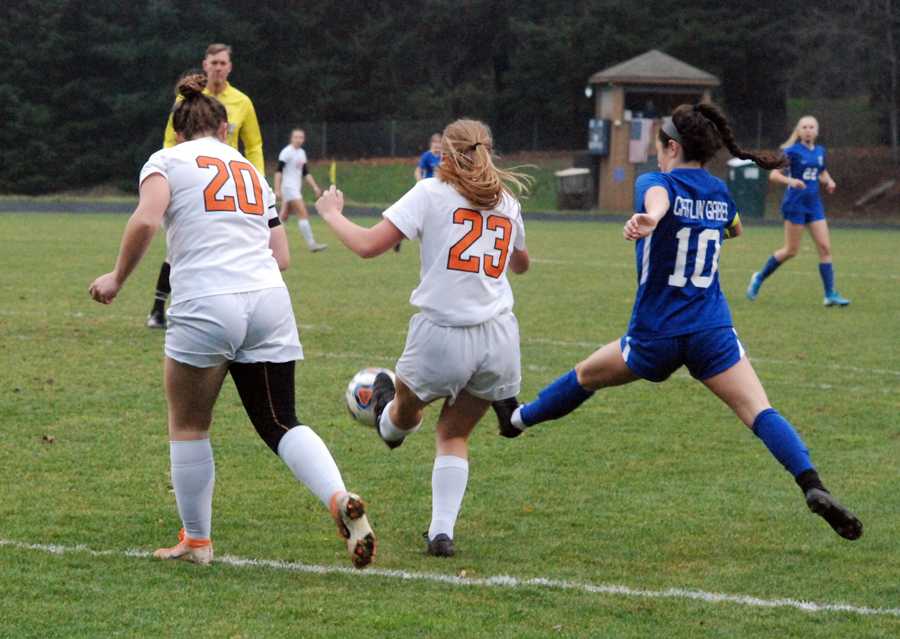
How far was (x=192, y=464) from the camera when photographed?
5.21m

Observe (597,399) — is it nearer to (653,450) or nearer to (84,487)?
(653,450)

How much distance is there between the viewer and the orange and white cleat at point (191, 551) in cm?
523

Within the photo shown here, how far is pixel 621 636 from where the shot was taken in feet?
14.6

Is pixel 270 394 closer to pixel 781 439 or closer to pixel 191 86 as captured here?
pixel 191 86

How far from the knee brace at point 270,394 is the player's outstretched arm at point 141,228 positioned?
0.53 metres

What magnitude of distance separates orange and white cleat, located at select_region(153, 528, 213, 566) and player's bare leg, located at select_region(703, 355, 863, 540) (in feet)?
6.78

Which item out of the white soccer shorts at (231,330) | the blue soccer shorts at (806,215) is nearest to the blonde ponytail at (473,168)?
the white soccer shorts at (231,330)

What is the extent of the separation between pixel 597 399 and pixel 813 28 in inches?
1800

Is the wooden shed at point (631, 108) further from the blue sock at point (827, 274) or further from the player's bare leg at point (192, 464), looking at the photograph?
the player's bare leg at point (192, 464)

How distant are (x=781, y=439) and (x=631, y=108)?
3852 cm

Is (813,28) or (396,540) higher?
(813,28)

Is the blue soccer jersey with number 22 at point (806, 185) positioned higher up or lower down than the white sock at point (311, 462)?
higher up

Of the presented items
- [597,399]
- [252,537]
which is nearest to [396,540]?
[252,537]

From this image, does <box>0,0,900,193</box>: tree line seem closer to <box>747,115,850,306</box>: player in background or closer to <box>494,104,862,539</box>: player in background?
<box>747,115,850,306</box>: player in background
